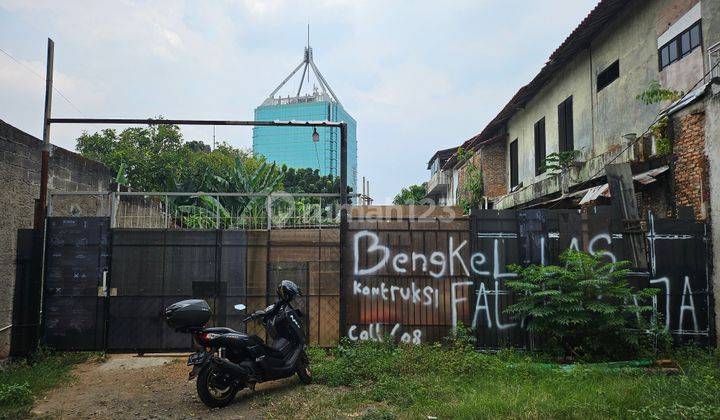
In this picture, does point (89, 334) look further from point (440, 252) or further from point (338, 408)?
point (440, 252)

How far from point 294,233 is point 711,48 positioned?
7.55 metres

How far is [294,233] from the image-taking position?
768 centimetres

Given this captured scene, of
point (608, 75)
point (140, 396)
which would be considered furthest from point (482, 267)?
point (608, 75)

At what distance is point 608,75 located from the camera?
12195mm

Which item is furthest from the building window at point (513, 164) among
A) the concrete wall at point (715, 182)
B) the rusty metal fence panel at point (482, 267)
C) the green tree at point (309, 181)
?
the green tree at point (309, 181)

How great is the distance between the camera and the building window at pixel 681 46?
8.82 meters

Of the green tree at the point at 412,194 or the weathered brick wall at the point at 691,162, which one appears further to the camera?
the green tree at the point at 412,194

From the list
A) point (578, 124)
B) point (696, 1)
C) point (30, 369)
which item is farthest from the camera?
point (578, 124)

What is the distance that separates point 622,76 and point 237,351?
10593mm

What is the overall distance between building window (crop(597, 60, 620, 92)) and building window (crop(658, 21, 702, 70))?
182 centimetres

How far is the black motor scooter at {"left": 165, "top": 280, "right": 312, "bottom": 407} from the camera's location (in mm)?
5246

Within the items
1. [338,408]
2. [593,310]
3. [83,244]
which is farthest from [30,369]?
[593,310]

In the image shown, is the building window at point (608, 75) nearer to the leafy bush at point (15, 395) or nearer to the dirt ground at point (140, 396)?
the dirt ground at point (140, 396)

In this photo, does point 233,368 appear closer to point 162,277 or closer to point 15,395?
point 15,395
